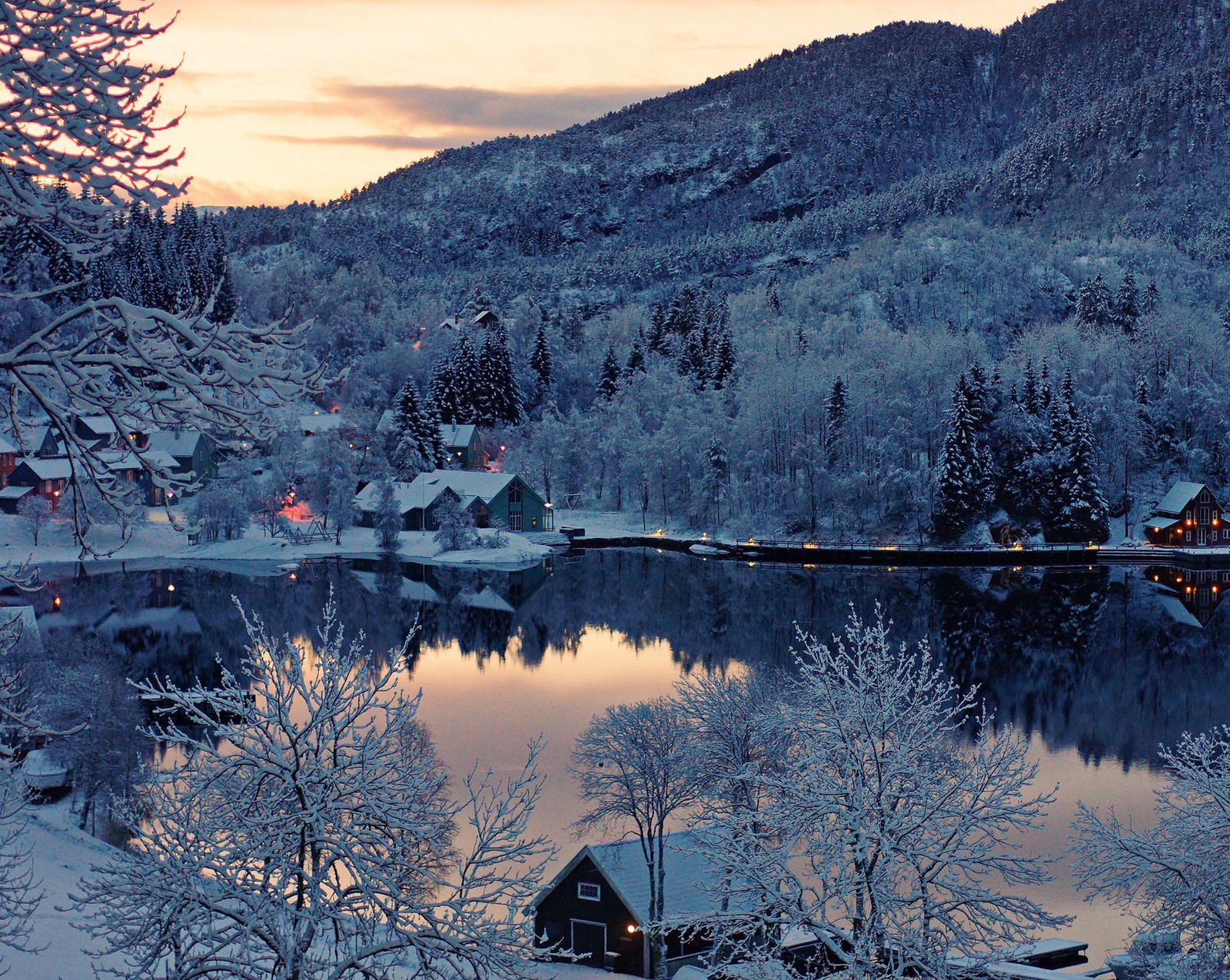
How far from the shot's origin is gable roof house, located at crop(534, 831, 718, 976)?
21578mm

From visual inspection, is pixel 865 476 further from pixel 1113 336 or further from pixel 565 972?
pixel 565 972

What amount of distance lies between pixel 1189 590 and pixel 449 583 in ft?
114

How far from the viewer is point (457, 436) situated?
8194 centimetres

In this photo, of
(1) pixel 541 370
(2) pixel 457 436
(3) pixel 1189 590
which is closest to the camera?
(3) pixel 1189 590

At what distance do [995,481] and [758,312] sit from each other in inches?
1763

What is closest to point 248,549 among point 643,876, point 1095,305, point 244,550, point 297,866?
point 244,550

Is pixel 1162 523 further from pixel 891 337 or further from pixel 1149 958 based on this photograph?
pixel 1149 958

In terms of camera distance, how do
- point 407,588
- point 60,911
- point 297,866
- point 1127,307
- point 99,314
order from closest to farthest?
point 99,314
point 297,866
point 60,911
point 407,588
point 1127,307

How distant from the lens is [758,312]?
4296 inches

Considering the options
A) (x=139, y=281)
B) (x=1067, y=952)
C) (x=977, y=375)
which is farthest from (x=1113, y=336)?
(x=1067, y=952)

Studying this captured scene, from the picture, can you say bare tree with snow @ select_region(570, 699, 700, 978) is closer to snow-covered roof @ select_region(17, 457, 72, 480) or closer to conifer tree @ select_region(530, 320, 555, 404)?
snow-covered roof @ select_region(17, 457, 72, 480)

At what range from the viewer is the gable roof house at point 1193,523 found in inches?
2623

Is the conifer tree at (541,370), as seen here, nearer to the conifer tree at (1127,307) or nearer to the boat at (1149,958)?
the conifer tree at (1127,307)

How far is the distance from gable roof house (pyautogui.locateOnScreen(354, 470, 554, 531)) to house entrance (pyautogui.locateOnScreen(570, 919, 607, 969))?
159 ft
